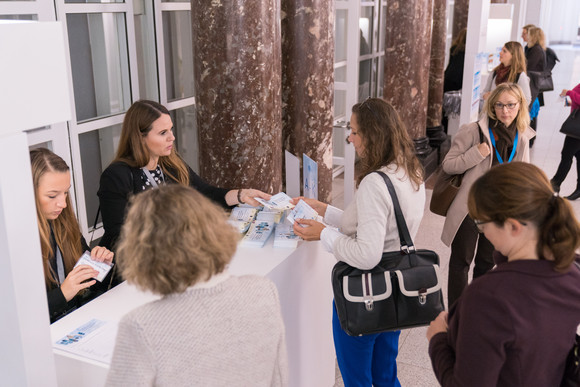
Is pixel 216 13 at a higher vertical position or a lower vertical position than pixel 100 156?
higher

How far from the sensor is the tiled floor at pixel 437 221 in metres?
3.56

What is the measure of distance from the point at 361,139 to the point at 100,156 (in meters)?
2.03

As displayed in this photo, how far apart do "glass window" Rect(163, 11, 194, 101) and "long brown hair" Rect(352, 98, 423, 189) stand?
226 centimetres

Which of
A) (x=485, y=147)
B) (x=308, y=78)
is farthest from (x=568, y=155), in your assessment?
(x=485, y=147)

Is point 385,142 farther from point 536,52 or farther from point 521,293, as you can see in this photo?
point 536,52

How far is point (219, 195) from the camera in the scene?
3.29 meters

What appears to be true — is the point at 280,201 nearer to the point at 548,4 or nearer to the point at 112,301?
the point at 112,301

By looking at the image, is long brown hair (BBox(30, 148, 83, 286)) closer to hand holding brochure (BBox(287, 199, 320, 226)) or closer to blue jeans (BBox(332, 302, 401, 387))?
hand holding brochure (BBox(287, 199, 320, 226))

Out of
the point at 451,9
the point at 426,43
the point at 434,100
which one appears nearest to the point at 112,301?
the point at 426,43

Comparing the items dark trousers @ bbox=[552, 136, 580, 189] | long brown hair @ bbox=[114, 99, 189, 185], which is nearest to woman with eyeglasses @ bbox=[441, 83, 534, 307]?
long brown hair @ bbox=[114, 99, 189, 185]

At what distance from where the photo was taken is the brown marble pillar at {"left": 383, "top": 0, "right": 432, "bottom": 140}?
22.9 feet

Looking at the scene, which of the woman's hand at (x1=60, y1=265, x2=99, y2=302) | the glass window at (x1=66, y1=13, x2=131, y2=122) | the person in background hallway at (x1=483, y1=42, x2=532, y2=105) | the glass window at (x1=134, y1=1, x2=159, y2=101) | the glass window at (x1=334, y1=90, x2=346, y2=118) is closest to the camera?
the woman's hand at (x1=60, y1=265, x2=99, y2=302)

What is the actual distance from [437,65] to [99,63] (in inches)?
242

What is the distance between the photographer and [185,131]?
4.66 metres
